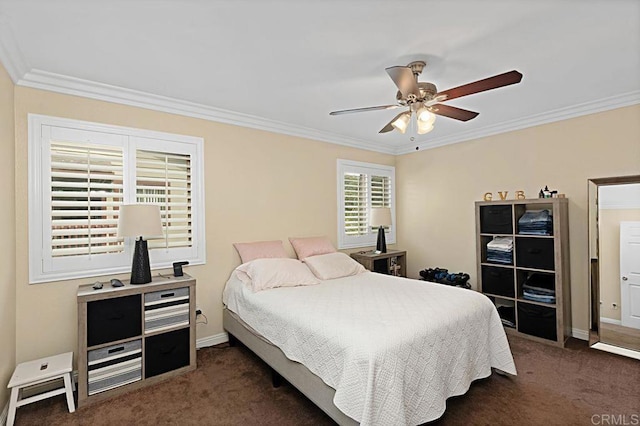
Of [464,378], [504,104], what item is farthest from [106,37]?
[504,104]

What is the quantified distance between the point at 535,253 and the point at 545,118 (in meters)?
1.53

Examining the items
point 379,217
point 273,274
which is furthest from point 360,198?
point 273,274

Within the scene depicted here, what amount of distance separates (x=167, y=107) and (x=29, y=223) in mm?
1510

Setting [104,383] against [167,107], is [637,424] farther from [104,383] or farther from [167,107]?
[167,107]

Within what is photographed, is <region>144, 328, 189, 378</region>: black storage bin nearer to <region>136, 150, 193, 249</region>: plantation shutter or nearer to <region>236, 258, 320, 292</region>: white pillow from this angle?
<region>236, 258, 320, 292</region>: white pillow

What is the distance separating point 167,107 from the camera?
3197mm

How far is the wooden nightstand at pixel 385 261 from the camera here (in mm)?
4383

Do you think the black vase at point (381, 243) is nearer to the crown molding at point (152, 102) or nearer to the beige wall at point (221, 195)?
the beige wall at point (221, 195)

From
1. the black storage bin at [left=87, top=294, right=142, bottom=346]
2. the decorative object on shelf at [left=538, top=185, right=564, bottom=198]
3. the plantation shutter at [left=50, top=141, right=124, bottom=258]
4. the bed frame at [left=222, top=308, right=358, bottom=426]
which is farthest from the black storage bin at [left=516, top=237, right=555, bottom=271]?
the plantation shutter at [left=50, top=141, right=124, bottom=258]

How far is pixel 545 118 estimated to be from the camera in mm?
3680

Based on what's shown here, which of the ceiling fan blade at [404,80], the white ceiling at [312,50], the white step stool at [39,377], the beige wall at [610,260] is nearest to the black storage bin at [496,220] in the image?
the beige wall at [610,260]

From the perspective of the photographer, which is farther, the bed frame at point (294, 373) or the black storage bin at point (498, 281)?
the black storage bin at point (498, 281)

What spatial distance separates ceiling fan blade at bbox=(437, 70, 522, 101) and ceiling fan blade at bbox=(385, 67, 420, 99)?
26 centimetres

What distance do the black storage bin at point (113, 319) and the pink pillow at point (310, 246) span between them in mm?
1816
